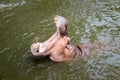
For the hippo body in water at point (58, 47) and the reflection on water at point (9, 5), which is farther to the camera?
the reflection on water at point (9, 5)

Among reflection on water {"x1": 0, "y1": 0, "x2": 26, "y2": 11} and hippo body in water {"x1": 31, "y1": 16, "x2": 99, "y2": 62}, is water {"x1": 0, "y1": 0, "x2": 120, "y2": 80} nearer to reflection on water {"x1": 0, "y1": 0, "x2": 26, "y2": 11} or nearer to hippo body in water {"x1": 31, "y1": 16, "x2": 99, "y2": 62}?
reflection on water {"x1": 0, "y1": 0, "x2": 26, "y2": 11}

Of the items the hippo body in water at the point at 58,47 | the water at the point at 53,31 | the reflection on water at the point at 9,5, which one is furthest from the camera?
the reflection on water at the point at 9,5

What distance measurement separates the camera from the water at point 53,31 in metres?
7.70

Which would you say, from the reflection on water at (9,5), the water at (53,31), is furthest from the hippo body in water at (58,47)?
the reflection on water at (9,5)

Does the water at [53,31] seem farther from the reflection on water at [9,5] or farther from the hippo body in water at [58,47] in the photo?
the hippo body in water at [58,47]

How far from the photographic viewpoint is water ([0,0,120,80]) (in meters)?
7.70

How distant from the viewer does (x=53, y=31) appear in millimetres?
9859

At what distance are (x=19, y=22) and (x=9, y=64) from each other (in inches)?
112

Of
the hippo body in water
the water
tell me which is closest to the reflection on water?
the water

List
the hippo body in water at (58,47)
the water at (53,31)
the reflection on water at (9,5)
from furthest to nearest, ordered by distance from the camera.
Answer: the reflection on water at (9,5) → the hippo body in water at (58,47) → the water at (53,31)

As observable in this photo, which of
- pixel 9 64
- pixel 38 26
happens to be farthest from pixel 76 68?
pixel 38 26

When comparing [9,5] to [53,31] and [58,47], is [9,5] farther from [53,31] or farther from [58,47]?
[58,47]

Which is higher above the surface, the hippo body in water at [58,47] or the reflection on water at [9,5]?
the reflection on water at [9,5]

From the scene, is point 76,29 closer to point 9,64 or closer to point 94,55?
point 94,55
